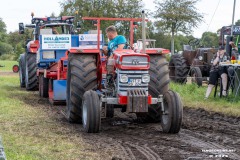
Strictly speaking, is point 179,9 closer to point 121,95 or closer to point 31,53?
point 31,53

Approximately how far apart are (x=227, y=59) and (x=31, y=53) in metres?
6.62

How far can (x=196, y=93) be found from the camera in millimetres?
15297

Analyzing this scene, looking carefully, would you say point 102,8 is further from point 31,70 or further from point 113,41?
point 113,41

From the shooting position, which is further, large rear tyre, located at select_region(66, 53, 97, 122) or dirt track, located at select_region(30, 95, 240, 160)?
large rear tyre, located at select_region(66, 53, 97, 122)

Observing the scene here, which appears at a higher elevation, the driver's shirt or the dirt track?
the driver's shirt

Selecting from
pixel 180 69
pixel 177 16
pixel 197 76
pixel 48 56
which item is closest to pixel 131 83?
pixel 48 56


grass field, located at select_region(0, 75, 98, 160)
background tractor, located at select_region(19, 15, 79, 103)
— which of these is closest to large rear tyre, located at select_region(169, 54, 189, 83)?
background tractor, located at select_region(19, 15, 79, 103)

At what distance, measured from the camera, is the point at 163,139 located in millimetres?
7855

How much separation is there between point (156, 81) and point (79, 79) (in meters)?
1.37

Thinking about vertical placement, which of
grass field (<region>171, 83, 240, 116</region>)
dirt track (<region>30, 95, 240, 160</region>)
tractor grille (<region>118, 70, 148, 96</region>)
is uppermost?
tractor grille (<region>118, 70, 148, 96</region>)

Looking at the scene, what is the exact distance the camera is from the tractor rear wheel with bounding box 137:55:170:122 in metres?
9.02

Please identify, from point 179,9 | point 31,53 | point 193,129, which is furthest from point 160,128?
point 179,9

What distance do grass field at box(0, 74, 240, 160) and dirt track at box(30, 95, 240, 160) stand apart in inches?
7.5

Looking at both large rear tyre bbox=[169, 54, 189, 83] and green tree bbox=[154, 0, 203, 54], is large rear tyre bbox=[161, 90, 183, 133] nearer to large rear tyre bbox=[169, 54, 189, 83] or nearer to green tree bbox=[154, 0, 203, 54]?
large rear tyre bbox=[169, 54, 189, 83]
